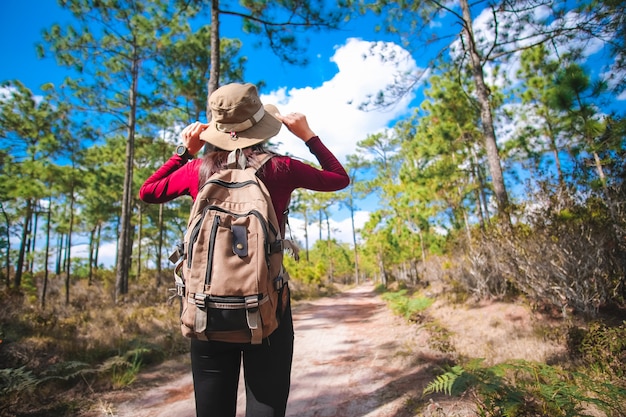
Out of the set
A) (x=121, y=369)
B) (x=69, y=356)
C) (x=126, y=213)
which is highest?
(x=126, y=213)

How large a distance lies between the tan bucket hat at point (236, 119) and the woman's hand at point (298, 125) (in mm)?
148

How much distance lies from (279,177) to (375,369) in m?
3.35

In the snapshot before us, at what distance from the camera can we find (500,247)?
5.61m

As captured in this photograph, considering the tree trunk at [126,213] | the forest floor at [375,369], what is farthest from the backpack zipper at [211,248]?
the tree trunk at [126,213]

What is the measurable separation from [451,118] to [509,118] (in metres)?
2.25

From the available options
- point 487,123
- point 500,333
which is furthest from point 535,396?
point 487,123

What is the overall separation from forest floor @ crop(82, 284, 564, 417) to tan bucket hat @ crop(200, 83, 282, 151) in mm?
2206

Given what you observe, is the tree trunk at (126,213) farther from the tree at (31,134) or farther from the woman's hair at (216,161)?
the woman's hair at (216,161)

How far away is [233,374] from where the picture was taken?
1.19 metres

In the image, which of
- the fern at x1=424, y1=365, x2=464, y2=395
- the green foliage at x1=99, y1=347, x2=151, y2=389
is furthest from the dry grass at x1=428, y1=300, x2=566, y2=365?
the green foliage at x1=99, y1=347, x2=151, y2=389

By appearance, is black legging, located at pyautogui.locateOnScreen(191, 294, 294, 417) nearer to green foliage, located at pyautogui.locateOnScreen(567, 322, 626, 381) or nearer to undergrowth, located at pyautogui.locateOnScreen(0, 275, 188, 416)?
undergrowth, located at pyautogui.locateOnScreen(0, 275, 188, 416)

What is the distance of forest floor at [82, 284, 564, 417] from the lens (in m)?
2.78

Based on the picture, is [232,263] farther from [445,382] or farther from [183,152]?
[445,382]

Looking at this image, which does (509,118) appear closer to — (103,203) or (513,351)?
(513,351)
